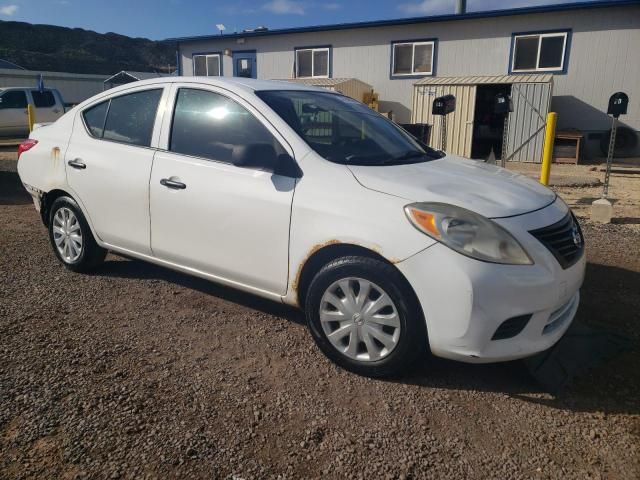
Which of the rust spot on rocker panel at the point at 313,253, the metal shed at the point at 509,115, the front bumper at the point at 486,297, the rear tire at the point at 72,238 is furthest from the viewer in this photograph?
the metal shed at the point at 509,115

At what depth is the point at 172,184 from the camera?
3.55 meters

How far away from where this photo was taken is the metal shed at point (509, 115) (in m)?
14.4

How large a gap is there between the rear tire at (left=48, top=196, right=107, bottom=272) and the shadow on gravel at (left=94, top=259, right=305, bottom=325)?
182mm

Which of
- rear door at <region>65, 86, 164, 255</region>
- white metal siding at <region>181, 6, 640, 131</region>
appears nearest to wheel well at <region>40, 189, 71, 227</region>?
rear door at <region>65, 86, 164, 255</region>

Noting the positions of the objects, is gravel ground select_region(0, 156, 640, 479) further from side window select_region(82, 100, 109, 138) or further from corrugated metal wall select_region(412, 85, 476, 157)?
corrugated metal wall select_region(412, 85, 476, 157)

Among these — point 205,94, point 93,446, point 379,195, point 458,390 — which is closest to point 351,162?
point 379,195

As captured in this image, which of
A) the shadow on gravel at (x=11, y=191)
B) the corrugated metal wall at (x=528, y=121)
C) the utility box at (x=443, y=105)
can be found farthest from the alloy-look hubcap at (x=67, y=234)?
the corrugated metal wall at (x=528, y=121)

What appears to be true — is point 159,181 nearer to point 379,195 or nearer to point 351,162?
point 351,162

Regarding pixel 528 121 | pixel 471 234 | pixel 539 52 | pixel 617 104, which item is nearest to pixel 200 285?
pixel 471 234

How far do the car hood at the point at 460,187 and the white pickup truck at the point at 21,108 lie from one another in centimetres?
1791

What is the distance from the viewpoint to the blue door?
68.3ft

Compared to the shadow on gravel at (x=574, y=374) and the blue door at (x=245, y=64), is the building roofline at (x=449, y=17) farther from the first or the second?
the shadow on gravel at (x=574, y=374)

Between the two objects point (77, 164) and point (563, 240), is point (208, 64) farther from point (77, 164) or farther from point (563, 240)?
point (563, 240)

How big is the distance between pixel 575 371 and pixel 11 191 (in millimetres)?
8985
